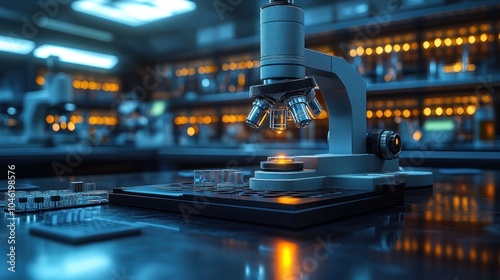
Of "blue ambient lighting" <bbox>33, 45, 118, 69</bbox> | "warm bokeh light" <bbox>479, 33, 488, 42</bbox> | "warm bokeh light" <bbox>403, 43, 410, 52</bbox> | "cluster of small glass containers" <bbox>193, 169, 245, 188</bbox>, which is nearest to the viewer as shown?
"cluster of small glass containers" <bbox>193, 169, 245, 188</bbox>

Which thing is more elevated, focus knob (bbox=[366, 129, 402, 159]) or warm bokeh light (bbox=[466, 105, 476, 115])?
warm bokeh light (bbox=[466, 105, 476, 115])

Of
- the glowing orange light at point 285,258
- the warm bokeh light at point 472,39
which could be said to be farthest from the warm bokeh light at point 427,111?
the glowing orange light at point 285,258

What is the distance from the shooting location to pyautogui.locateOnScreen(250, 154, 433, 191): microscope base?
34.6 inches

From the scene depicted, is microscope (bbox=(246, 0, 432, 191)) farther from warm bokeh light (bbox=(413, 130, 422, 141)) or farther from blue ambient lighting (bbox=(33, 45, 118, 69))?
blue ambient lighting (bbox=(33, 45, 118, 69))

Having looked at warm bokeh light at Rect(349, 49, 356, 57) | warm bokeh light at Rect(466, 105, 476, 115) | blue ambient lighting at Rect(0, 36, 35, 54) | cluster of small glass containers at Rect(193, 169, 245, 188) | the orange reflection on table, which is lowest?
the orange reflection on table

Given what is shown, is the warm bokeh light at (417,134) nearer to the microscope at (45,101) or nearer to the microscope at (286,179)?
the microscope at (45,101)

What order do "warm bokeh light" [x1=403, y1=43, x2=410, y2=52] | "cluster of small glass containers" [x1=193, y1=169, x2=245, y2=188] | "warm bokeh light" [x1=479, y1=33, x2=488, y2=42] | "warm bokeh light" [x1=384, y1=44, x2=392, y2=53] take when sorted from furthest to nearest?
"warm bokeh light" [x1=384, y1=44, x2=392, y2=53] < "warm bokeh light" [x1=403, y1=43, x2=410, y2=52] < "warm bokeh light" [x1=479, y1=33, x2=488, y2=42] < "cluster of small glass containers" [x1=193, y1=169, x2=245, y2=188]

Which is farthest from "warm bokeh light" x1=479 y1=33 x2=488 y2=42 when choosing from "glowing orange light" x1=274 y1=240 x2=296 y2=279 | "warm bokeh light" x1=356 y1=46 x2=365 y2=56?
"glowing orange light" x1=274 y1=240 x2=296 y2=279

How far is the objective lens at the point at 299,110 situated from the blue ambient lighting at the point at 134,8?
5.86m

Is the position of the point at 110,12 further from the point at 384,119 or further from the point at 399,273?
the point at 399,273

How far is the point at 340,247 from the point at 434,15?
6.20 metres

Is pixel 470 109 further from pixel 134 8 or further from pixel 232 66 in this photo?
pixel 134 8

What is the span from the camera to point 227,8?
6.57 metres

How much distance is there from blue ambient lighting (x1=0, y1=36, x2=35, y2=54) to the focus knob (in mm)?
9510
